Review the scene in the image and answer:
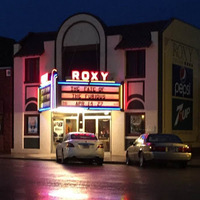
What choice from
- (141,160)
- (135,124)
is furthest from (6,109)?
(141,160)

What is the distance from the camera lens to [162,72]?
3228 centimetres

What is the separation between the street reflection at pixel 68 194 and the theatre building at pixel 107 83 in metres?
17.0

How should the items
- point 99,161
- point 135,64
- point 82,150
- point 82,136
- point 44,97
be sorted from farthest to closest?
point 44,97 → point 135,64 → point 82,136 → point 99,161 → point 82,150

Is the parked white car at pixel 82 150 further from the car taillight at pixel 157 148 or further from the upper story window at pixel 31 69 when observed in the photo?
the upper story window at pixel 31 69

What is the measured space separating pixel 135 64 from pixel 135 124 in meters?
3.47

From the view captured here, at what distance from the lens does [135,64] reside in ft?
109

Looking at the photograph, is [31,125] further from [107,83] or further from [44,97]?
[107,83]

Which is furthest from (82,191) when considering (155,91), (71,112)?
(71,112)

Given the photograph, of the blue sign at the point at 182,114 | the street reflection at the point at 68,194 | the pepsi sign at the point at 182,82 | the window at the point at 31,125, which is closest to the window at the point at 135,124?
the blue sign at the point at 182,114

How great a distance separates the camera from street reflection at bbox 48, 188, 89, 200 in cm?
1321

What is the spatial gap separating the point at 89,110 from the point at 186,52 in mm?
6888

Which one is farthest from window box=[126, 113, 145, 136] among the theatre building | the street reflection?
the street reflection

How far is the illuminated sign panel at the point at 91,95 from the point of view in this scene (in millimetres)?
31812

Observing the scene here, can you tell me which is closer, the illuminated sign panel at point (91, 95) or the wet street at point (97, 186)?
the wet street at point (97, 186)
